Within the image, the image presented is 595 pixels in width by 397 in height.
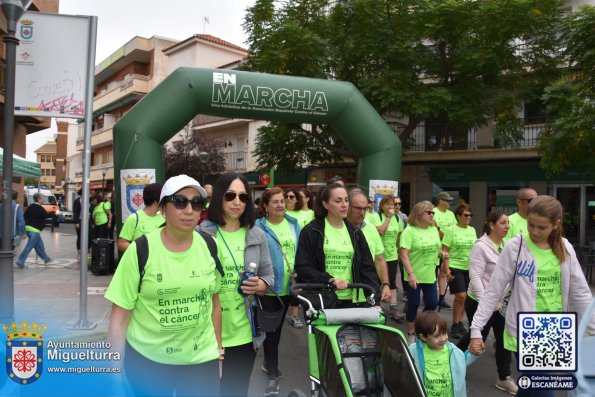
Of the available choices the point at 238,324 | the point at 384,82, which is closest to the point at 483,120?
the point at 384,82

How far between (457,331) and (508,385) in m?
1.71

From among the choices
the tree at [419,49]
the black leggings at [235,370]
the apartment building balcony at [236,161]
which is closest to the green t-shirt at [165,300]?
the black leggings at [235,370]

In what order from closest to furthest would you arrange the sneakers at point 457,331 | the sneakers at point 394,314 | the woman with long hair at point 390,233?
the sneakers at point 457,331 → the sneakers at point 394,314 → the woman with long hair at point 390,233

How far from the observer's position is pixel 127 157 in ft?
28.9

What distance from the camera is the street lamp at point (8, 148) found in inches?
215

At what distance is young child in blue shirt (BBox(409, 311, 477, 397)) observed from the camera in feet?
10.9

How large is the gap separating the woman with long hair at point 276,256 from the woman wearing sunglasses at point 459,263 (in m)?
2.14

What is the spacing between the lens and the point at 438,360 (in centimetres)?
341

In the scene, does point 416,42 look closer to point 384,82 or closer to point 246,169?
point 384,82

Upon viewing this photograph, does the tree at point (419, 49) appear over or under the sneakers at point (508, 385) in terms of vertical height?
over

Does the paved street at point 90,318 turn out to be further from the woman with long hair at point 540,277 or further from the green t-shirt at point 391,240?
the woman with long hair at point 540,277

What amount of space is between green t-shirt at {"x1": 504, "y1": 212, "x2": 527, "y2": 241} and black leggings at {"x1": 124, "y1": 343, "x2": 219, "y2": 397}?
419cm

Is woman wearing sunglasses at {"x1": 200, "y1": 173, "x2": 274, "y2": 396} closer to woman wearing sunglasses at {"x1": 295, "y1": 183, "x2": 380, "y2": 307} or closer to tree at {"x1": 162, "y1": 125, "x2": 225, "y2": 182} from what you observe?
woman wearing sunglasses at {"x1": 295, "y1": 183, "x2": 380, "y2": 307}

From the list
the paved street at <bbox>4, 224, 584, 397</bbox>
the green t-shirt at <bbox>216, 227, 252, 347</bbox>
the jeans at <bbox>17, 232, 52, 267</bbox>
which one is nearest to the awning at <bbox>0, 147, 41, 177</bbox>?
the jeans at <bbox>17, 232, 52, 267</bbox>
